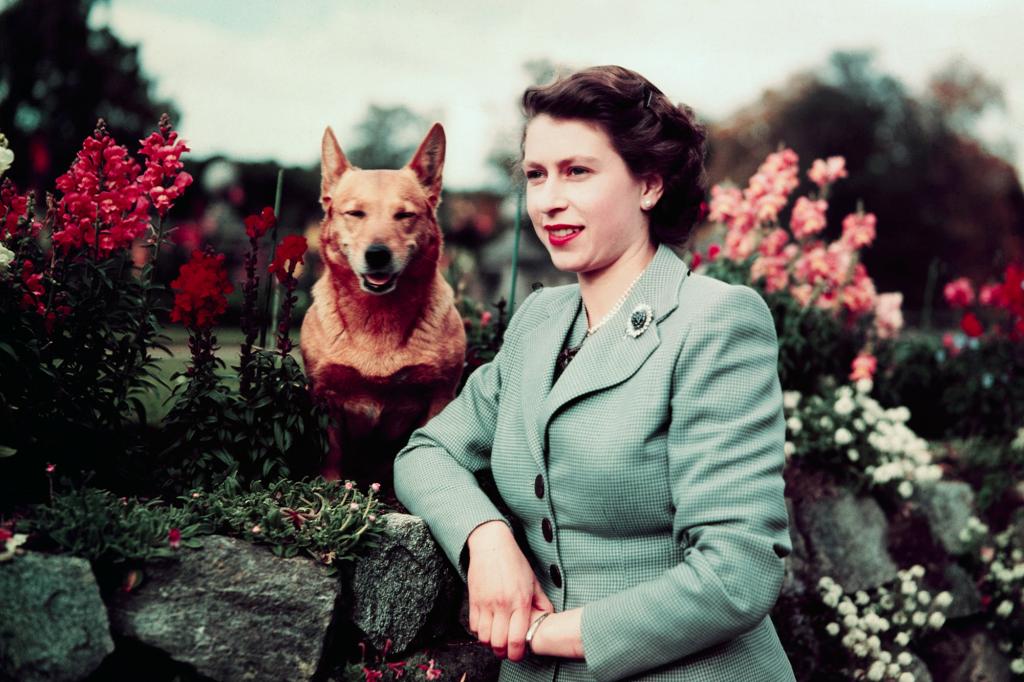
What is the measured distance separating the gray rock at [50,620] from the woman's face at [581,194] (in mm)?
1466

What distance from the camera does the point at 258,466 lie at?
3.02 metres

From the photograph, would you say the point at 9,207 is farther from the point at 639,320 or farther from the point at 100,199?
the point at 639,320

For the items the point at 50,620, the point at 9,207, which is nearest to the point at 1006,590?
the point at 50,620

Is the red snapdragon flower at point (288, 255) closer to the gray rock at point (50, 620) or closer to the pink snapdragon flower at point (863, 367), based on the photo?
the gray rock at point (50, 620)

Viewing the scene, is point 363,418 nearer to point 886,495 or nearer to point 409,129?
point 886,495

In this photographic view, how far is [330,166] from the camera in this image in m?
3.03

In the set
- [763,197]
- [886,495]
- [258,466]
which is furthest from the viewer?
[763,197]

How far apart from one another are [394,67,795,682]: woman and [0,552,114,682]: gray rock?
91 cm

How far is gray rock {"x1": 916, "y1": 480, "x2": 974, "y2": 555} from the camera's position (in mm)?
5523

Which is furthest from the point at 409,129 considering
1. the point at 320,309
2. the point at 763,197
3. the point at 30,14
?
the point at 320,309

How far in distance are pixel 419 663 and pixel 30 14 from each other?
98.0 ft

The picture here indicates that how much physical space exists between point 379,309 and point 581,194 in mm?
1008

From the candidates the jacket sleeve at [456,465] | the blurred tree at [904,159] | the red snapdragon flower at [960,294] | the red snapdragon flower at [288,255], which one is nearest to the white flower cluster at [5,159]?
the red snapdragon flower at [288,255]

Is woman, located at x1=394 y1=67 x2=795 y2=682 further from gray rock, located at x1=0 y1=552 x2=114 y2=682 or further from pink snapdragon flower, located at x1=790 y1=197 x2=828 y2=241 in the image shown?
pink snapdragon flower, located at x1=790 y1=197 x2=828 y2=241
